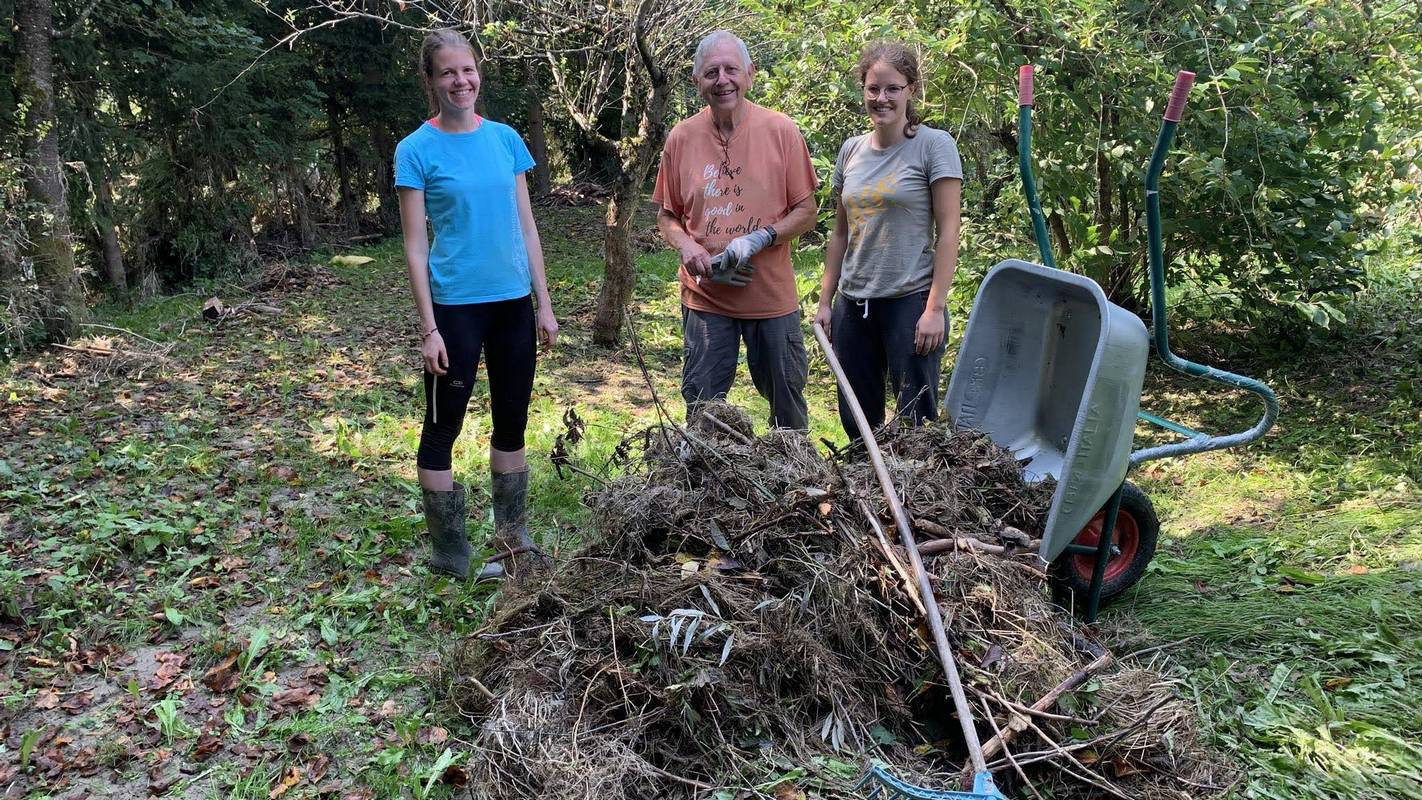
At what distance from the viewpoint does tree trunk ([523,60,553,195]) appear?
13380 mm

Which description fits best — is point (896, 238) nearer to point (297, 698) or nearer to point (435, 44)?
point (435, 44)

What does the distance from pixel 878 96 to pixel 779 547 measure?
1646 millimetres

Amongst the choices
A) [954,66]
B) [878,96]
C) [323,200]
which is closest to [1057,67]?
[954,66]

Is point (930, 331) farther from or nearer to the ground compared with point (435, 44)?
nearer to the ground

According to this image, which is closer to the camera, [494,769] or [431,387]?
[494,769]

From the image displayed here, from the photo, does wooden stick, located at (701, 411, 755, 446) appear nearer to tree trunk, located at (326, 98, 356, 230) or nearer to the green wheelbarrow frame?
the green wheelbarrow frame

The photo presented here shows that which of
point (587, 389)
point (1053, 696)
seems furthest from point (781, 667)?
point (587, 389)

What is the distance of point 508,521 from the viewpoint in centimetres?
357

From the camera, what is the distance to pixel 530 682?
2338mm

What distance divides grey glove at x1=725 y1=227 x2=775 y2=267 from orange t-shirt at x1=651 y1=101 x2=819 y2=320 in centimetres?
7

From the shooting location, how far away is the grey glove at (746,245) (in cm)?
320

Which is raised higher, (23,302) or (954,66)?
(954,66)

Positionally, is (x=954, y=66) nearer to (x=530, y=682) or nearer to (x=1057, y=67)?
(x=1057, y=67)

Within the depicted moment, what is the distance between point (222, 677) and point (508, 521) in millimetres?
1117
